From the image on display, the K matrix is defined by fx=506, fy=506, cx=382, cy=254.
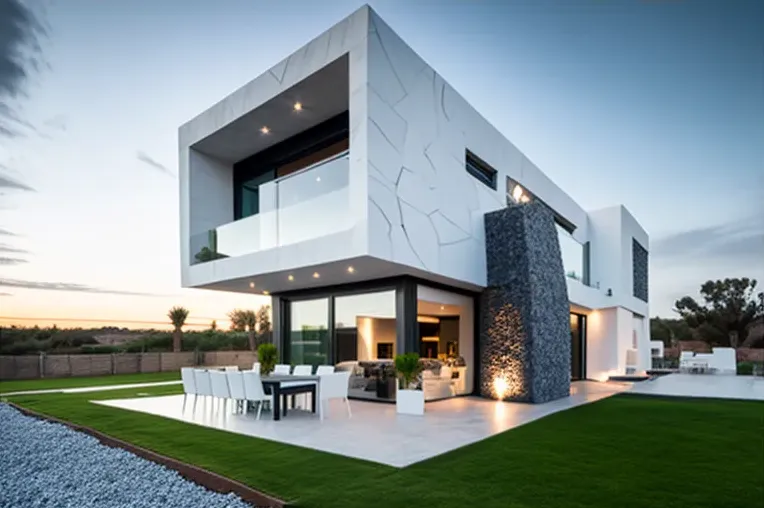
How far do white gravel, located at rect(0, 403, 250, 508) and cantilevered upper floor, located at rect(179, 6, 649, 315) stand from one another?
4.36 metres

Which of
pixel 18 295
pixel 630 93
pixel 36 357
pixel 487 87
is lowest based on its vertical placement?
pixel 36 357

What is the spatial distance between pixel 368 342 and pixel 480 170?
16.8 feet

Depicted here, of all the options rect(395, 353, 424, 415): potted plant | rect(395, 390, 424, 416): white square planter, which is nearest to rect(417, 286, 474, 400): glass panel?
rect(395, 353, 424, 415): potted plant

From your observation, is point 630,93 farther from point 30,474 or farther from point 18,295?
point 18,295

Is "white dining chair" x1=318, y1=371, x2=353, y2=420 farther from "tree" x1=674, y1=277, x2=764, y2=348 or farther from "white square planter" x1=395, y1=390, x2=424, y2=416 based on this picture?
"tree" x1=674, y1=277, x2=764, y2=348

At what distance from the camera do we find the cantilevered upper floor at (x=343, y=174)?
845 cm

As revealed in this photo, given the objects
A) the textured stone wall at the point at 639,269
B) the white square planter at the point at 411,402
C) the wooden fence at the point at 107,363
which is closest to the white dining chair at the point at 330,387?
the white square planter at the point at 411,402

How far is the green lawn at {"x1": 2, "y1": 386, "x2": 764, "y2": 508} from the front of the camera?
409cm

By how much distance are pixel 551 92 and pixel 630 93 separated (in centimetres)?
207

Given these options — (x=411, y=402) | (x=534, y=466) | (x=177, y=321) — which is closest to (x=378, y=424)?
(x=411, y=402)

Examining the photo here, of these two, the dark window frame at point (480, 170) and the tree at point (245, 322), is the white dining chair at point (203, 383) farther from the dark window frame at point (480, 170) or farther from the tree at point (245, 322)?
the tree at point (245, 322)

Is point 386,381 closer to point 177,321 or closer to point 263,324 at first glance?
point 177,321

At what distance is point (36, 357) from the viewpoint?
56.6 feet

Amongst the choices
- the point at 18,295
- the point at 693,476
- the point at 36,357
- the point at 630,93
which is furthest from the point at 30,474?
the point at 18,295
